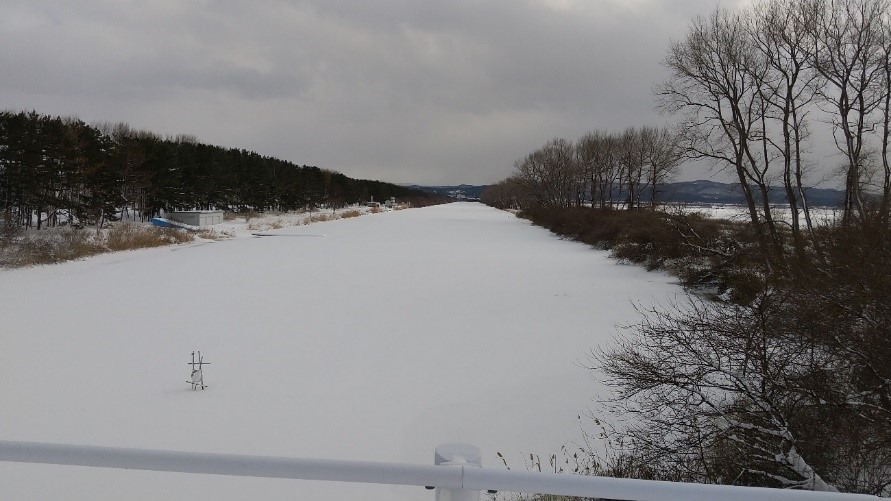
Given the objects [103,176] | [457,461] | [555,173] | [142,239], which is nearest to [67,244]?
[142,239]

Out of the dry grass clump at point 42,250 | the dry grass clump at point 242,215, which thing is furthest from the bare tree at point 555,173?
the dry grass clump at point 42,250

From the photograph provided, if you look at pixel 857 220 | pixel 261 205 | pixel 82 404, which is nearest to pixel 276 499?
pixel 82 404

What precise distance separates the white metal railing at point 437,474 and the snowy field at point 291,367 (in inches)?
134

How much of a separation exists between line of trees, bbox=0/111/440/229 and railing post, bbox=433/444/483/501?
1266 inches

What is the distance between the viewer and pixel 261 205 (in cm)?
6550

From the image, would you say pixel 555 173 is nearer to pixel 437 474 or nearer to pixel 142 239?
pixel 142 239

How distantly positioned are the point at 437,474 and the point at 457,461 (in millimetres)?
167

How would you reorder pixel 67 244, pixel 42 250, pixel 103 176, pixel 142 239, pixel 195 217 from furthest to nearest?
pixel 195 217 → pixel 103 176 → pixel 142 239 → pixel 67 244 → pixel 42 250

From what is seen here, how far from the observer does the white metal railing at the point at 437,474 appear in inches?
61.6

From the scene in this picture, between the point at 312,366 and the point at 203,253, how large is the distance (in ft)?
62.9

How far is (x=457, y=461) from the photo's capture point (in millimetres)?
1756

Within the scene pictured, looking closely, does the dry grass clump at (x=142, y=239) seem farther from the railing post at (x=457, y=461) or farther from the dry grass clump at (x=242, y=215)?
the railing post at (x=457, y=461)

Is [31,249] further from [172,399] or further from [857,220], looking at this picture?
[857,220]

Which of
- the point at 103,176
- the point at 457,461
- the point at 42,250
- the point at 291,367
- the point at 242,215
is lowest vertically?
the point at 291,367
